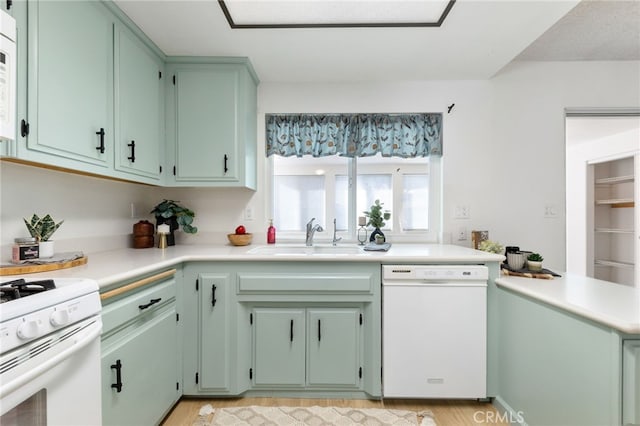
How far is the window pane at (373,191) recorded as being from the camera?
102 inches

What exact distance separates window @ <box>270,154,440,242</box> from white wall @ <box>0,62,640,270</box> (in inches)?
6.5

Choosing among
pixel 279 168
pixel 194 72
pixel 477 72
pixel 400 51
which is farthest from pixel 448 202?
pixel 194 72

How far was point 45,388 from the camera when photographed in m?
0.84

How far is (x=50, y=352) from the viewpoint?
841 mm

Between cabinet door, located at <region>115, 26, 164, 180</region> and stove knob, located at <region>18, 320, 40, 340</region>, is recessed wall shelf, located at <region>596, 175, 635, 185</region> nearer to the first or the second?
cabinet door, located at <region>115, 26, 164, 180</region>

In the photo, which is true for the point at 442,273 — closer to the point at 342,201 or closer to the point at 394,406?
the point at 394,406

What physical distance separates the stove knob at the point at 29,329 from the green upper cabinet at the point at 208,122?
1.49 metres

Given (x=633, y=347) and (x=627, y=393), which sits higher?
(x=633, y=347)

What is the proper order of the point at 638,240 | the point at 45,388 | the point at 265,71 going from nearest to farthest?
the point at 45,388 → the point at 265,71 → the point at 638,240

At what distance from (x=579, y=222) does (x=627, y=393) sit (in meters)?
3.78

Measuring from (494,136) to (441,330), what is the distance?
1659 millimetres

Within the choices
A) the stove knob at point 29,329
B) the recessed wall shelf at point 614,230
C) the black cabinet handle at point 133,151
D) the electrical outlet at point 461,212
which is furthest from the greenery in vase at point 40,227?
the recessed wall shelf at point 614,230

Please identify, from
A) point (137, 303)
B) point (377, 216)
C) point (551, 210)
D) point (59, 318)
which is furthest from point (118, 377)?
point (551, 210)

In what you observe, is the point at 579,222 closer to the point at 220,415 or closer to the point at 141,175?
the point at 220,415
